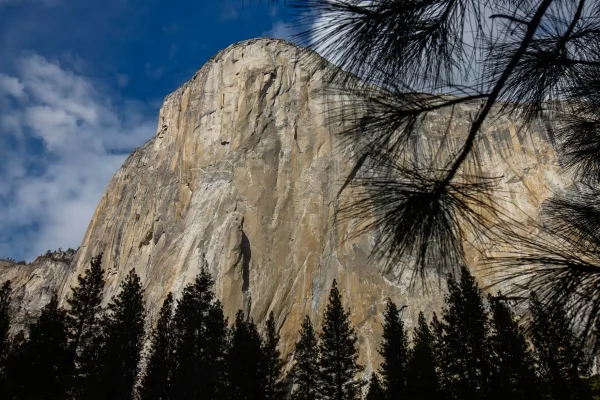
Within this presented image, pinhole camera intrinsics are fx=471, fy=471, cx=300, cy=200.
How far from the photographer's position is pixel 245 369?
75.2 feet

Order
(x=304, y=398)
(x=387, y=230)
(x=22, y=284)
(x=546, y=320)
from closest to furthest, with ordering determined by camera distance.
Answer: (x=546, y=320) < (x=387, y=230) < (x=304, y=398) < (x=22, y=284)

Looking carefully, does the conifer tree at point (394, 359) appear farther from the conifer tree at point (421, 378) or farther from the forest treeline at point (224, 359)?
the conifer tree at point (421, 378)

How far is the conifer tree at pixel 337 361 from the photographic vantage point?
1003 inches

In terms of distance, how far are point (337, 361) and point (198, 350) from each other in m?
7.77

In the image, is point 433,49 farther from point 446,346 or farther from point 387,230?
point 446,346

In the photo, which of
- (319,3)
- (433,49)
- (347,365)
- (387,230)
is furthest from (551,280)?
(347,365)

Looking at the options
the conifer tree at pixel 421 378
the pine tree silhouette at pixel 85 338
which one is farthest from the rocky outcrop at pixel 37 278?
the conifer tree at pixel 421 378

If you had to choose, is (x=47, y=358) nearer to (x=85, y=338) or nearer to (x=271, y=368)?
(x=85, y=338)

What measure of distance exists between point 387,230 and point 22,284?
285ft

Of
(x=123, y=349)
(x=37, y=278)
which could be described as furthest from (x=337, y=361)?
(x=37, y=278)

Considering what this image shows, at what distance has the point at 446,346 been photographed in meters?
26.9

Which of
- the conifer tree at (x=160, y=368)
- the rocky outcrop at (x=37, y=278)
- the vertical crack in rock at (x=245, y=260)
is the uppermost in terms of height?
the rocky outcrop at (x=37, y=278)

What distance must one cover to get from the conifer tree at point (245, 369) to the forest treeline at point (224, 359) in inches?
1.9

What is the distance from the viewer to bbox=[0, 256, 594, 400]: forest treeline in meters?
20.7
